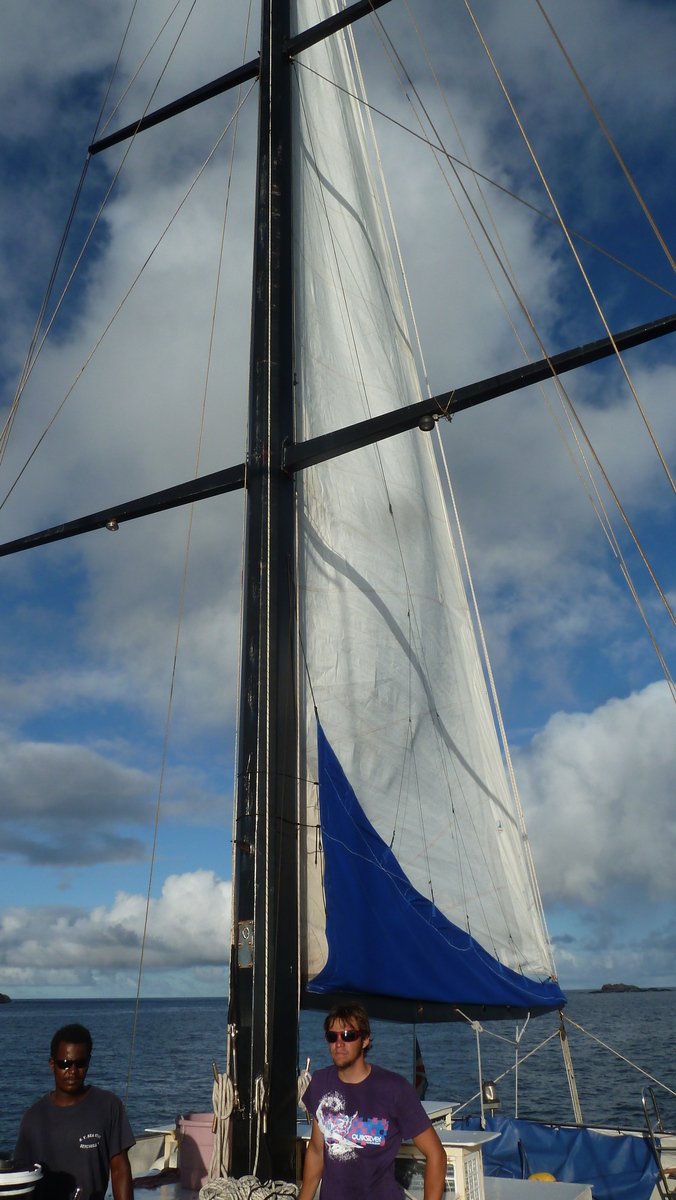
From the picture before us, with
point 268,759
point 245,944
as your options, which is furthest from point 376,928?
point 268,759

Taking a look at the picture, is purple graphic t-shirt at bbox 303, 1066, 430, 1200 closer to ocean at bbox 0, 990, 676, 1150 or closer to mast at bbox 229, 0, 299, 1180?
mast at bbox 229, 0, 299, 1180

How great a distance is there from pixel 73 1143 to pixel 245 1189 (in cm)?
115

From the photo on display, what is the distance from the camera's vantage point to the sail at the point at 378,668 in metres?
4.77

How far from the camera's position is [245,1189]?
3.49m

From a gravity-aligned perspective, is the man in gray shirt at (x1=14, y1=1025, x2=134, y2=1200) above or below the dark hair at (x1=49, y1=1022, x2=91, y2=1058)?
below

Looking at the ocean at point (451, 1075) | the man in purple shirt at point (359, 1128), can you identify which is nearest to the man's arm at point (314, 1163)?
the man in purple shirt at point (359, 1128)

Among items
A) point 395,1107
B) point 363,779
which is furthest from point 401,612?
point 395,1107

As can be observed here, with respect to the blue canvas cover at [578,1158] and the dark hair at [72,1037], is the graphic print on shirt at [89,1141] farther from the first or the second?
the blue canvas cover at [578,1158]

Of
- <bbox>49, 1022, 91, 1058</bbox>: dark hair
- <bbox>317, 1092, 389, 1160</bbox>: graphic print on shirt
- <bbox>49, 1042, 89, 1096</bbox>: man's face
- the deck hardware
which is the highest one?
the deck hardware

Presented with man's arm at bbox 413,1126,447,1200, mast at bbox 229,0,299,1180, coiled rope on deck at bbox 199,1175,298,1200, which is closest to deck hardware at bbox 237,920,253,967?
mast at bbox 229,0,299,1180

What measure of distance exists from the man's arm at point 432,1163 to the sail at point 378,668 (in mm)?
1484

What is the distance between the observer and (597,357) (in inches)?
192

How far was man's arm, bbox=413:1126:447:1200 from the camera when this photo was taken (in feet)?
8.80

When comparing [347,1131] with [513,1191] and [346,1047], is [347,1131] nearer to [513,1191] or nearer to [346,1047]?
[346,1047]
